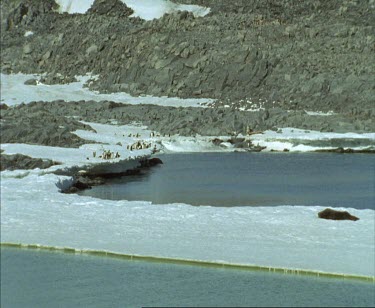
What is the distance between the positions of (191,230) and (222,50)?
6958 cm

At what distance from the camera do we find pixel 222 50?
303 ft

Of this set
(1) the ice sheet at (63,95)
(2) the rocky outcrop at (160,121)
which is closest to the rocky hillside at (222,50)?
(1) the ice sheet at (63,95)

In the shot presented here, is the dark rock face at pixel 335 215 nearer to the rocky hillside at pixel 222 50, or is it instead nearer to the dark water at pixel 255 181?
the dark water at pixel 255 181

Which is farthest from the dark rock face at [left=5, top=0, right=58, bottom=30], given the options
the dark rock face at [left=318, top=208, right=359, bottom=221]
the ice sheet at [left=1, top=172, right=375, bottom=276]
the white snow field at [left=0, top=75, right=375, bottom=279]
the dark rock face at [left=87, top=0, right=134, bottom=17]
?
the dark rock face at [left=318, top=208, right=359, bottom=221]

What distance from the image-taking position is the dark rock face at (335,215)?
26.3 metres

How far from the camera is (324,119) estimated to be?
71.4 metres

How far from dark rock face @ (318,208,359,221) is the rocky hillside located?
4895 cm

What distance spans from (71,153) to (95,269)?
2885 centimetres

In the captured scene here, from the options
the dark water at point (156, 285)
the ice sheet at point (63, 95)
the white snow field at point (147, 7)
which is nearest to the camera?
the dark water at point (156, 285)

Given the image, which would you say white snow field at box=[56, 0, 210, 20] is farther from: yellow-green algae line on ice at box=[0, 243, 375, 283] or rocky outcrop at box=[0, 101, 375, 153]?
yellow-green algae line on ice at box=[0, 243, 375, 283]

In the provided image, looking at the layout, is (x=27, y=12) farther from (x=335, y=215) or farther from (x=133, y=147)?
(x=335, y=215)

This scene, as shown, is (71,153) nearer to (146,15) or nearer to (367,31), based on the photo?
(367,31)

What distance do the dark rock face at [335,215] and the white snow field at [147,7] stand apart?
84.1 metres

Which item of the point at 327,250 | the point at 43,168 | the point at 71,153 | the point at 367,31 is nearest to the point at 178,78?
the point at 367,31
